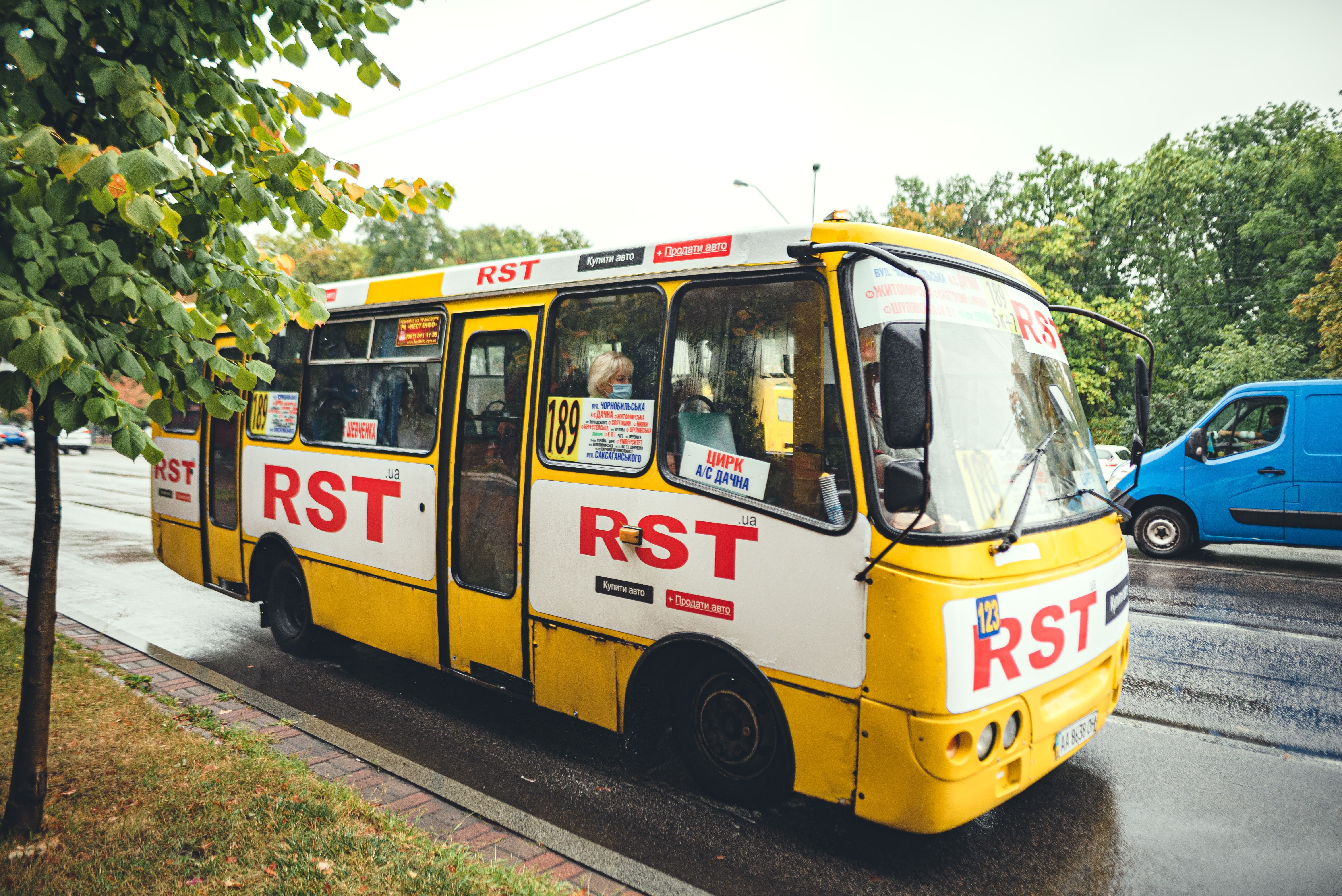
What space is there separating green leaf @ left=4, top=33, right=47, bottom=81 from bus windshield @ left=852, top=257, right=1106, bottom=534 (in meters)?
2.91

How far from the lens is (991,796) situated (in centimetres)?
331

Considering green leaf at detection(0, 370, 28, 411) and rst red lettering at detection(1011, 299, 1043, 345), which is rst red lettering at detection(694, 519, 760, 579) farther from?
green leaf at detection(0, 370, 28, 411)

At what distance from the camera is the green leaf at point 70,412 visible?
8.54 ft

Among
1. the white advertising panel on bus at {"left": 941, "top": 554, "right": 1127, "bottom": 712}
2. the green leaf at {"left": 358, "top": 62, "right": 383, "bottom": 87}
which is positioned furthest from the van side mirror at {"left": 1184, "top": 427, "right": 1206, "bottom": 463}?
the green leaf at {"left": 358, "top": 62, "right": 383, "bottom": 87}

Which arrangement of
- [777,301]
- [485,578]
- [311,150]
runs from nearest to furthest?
[311,150], [777,301], [485,578]

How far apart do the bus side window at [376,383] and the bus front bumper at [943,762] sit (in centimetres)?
331

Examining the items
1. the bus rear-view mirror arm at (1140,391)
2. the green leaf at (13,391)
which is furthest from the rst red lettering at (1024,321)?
the green leaf at (13,391)

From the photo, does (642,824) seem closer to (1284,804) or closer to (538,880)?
(538,880)

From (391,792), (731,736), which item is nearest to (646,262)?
(731,736)

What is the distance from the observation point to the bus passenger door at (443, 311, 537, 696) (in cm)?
476

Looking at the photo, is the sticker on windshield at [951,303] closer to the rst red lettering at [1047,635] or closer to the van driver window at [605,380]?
the van driver window at [605,380]

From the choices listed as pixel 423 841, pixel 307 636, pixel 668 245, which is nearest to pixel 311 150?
pixel 668 245

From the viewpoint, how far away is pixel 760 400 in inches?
149

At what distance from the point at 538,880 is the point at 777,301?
2611 millimetres
